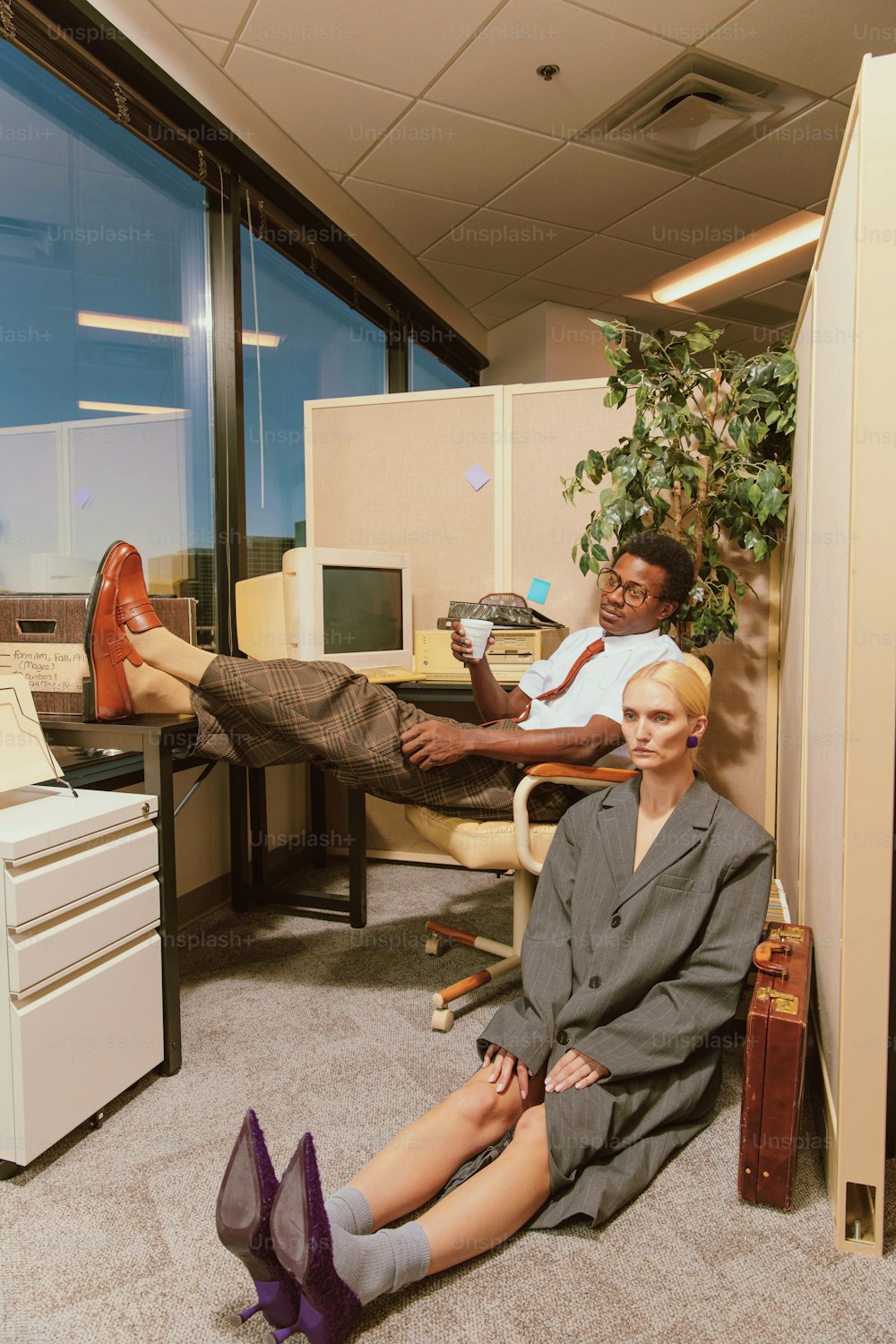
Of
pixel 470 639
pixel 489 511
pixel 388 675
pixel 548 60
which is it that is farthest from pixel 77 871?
pixel 548 60

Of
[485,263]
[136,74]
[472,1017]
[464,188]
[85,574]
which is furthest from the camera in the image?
[485,263]

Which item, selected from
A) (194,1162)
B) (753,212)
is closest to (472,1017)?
(194,1162)

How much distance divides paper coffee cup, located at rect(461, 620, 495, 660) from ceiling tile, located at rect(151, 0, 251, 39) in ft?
6.39

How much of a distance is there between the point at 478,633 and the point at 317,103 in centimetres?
212

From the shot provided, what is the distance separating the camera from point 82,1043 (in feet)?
4.67

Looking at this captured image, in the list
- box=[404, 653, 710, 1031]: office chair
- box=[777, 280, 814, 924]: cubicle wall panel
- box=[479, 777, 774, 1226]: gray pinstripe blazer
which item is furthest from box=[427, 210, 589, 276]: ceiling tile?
box=[479, 777, 774, 1226]: gray pinstripe blazer

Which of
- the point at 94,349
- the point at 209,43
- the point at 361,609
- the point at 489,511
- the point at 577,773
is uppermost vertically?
the point at 209,43

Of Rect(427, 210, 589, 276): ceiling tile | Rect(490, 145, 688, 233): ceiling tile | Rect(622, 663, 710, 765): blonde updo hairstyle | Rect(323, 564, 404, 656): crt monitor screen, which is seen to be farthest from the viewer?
Rect(427, 210, 589, 276): ceiling tile

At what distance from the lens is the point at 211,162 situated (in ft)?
8.63

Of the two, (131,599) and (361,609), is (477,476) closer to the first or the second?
(361,609)

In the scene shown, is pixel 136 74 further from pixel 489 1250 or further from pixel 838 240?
pixel 489 1250

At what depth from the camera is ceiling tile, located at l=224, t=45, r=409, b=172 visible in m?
2.64

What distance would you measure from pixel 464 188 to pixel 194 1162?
3621mm

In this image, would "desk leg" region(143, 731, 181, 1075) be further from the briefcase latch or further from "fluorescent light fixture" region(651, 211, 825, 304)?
"fluorescent light fixture" region(651, 211, 825, 304)
